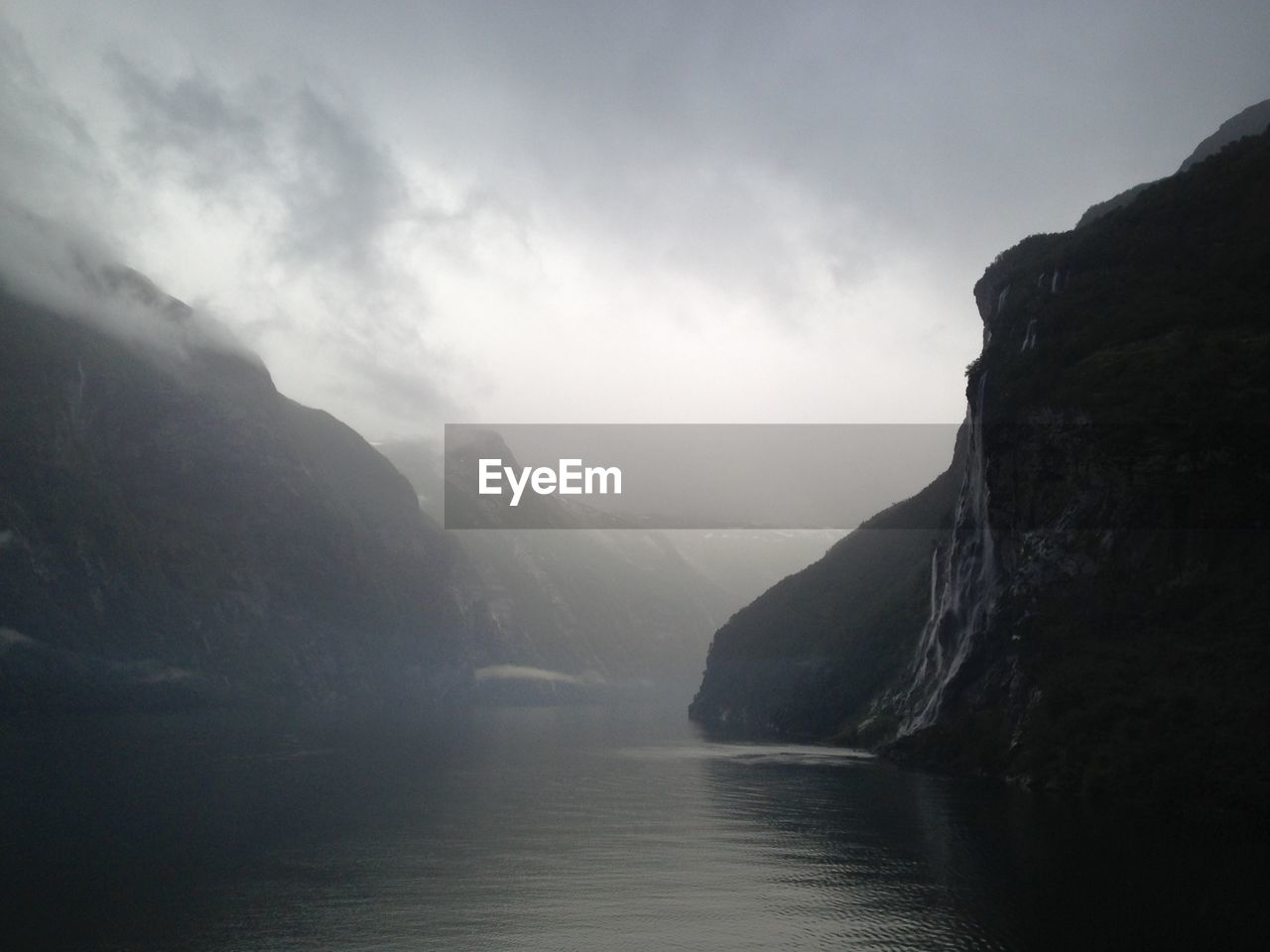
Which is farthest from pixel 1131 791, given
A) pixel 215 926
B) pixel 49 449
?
pixel 49 449

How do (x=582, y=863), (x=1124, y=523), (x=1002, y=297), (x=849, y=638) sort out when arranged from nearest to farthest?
(x=582, y=863), (x=1124, y=523), (x=1002, y=297), (x=849, y=638)

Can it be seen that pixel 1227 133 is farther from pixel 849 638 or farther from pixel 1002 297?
pixel 849 638

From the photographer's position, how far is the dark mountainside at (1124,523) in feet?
226

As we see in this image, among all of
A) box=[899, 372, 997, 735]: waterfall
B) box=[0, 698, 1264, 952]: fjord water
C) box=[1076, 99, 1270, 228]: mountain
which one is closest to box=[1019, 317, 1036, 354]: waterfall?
box=[899, 372, 997, 735]: waterfall

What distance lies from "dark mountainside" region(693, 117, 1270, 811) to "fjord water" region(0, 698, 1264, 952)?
27.9ft

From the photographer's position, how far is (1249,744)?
204 ft

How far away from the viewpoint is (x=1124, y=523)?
78938 millimetres

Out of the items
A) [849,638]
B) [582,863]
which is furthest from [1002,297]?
[582,863]

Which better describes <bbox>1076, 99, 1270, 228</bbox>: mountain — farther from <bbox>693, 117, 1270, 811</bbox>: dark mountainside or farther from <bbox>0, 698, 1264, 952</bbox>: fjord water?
<bbox>0, 698, 1264, 952</bbox>: fjord water

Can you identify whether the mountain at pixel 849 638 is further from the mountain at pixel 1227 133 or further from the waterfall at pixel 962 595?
the mountain at pixel 1227 133

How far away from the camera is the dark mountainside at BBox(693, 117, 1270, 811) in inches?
2714

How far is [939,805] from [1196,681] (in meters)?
22.2

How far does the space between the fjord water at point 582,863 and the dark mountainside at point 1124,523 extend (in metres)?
8.49

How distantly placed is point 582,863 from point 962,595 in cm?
6753
